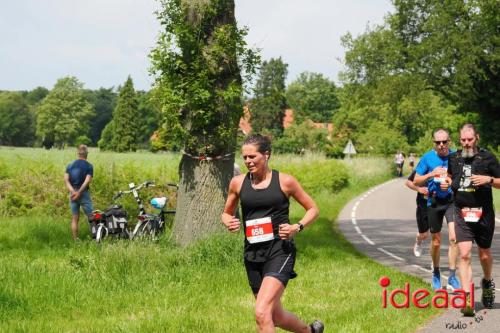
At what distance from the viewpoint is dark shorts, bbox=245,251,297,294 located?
197 inches

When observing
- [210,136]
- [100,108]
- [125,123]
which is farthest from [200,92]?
[100,108]

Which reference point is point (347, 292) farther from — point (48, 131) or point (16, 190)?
point (48, 131)

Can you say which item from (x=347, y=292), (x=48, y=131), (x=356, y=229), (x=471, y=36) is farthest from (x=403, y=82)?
(x=48, y=131)

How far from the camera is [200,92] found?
394 inches

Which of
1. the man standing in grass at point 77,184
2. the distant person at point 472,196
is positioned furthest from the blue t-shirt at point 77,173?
the distant person at point 472,196

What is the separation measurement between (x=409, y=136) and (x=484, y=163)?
6865 centimetres

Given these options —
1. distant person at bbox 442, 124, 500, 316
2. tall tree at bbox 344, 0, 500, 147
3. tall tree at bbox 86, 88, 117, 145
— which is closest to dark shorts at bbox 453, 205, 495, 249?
distant person at bbox 442, 124, 500, 316

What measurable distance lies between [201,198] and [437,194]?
3.66 m

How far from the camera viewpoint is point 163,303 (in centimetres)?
705

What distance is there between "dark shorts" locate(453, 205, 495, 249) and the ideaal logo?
55cm

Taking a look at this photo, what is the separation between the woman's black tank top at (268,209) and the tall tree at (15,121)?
12670 cm

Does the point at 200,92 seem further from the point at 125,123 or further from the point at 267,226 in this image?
the point at 125,123

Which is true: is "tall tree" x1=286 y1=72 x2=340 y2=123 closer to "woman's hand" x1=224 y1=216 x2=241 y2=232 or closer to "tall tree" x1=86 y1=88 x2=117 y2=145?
"tall tree" x1=86 y1=88 x2=117 y2=145

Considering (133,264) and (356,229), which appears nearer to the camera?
(133,264)
